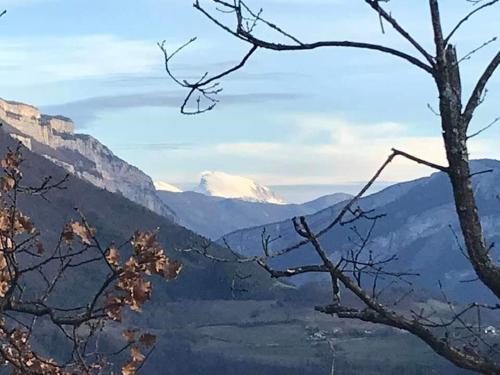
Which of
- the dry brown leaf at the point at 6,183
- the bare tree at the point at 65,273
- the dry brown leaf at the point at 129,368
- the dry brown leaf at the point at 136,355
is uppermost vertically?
the dry brown leaf at the point at 6,183

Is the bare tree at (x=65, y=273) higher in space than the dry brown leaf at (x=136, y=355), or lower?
higher

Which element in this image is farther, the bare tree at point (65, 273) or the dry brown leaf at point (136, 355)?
the dry brown leaf at point (136, 355)

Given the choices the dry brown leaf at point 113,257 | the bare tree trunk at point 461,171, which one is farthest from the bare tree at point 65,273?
the bare tree trunk at point 461,171

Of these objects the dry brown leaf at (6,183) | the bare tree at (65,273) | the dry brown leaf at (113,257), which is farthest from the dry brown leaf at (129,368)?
the dry brown leaf at (6,183)

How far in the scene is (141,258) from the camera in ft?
25.0

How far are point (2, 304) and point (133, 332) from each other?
1553mm

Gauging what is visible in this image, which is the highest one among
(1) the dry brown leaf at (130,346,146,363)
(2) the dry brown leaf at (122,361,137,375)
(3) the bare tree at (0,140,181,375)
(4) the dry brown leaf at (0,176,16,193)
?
(4) the dry brown leaf at (0,176,16,193)

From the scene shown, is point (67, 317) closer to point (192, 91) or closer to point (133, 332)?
point (133, 332)

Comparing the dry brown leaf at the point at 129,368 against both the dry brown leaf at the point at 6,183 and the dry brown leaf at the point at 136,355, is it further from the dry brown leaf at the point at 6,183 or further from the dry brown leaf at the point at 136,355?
the dry brown leaf at the point at 6,183

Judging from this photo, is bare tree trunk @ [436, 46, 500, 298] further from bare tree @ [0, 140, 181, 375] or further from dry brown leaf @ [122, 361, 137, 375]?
dry brown leaf @ [122, 361, 137, 375]

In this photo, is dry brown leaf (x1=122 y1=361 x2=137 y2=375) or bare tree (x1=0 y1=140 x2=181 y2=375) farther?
dry brown leaf (x1=122 y1=361 x2=137 y2=375)

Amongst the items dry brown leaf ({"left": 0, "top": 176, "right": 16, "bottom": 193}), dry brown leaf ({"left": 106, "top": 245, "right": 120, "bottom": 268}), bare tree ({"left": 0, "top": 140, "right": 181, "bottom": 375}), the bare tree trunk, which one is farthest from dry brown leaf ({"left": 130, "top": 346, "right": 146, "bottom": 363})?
the bare tree trunk

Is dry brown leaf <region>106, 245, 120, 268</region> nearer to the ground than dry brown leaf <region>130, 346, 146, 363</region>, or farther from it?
farther from it

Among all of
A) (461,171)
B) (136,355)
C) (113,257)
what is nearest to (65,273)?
(113,257)
